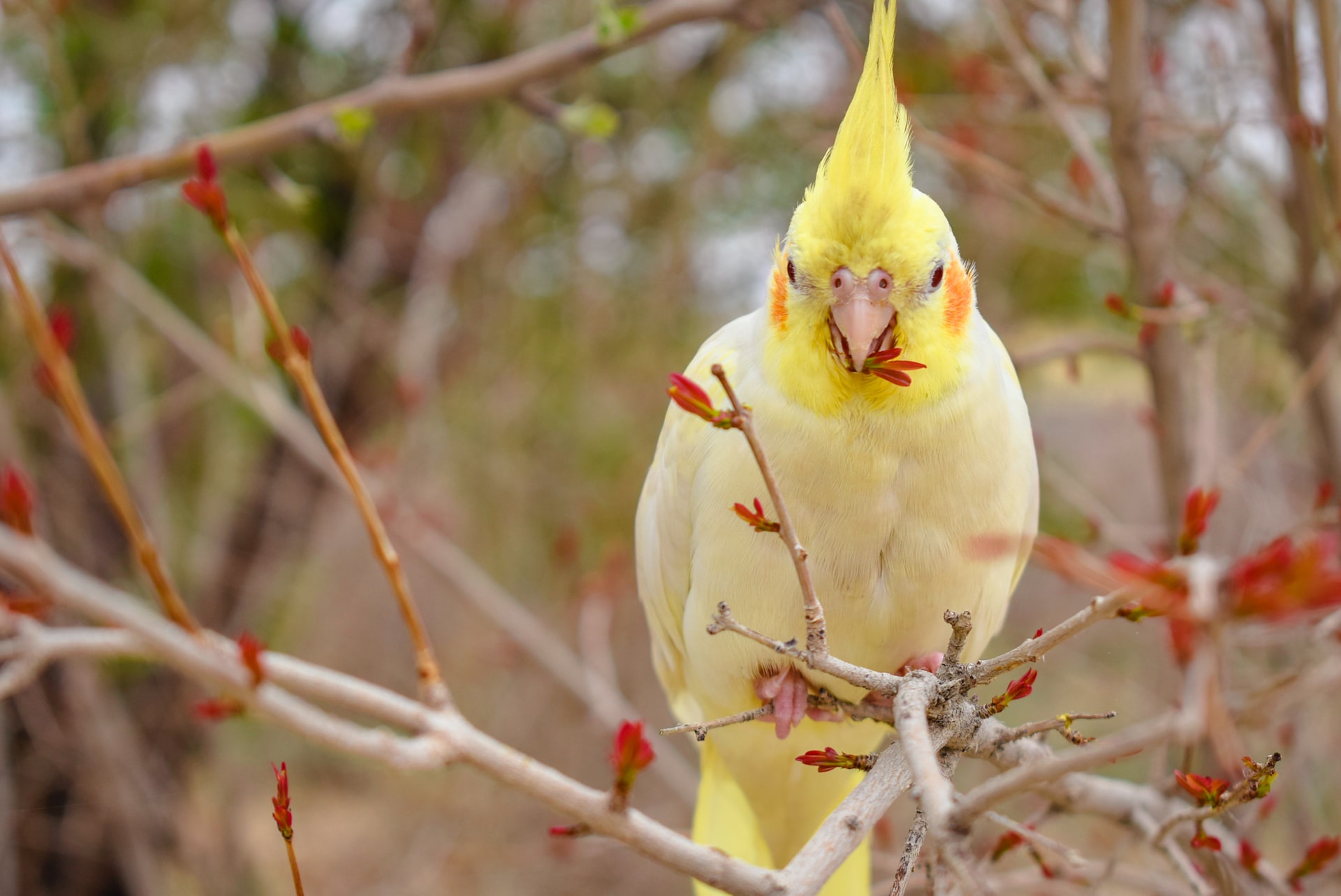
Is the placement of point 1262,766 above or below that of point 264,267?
below

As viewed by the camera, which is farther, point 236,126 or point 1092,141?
point 236,126

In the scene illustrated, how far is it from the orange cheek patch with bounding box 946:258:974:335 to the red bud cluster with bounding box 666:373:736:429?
60 cm

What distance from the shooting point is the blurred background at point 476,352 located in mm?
3918

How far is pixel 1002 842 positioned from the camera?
1.75m

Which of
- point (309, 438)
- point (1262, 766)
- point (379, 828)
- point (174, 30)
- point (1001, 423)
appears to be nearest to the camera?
point (1262, 766)

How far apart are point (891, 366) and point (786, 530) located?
40cm

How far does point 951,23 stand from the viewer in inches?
161

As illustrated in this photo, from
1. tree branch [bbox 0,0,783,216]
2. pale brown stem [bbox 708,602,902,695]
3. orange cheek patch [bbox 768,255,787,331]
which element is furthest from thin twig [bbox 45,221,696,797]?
pale brown stem [bbox 708,602,902,695]

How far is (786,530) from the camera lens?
1167 mm

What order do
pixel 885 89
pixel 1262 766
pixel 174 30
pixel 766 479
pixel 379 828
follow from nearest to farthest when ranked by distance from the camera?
pixel 766 479, pixel 1262 766, pixel 885 89, pixel 174 30, pixel 379 828

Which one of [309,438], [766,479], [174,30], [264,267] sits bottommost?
[766,479]

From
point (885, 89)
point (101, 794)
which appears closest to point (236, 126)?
point (101, 794)

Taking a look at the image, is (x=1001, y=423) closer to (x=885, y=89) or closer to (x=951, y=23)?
(x=885, y=89)

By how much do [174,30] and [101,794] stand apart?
3.21 m
